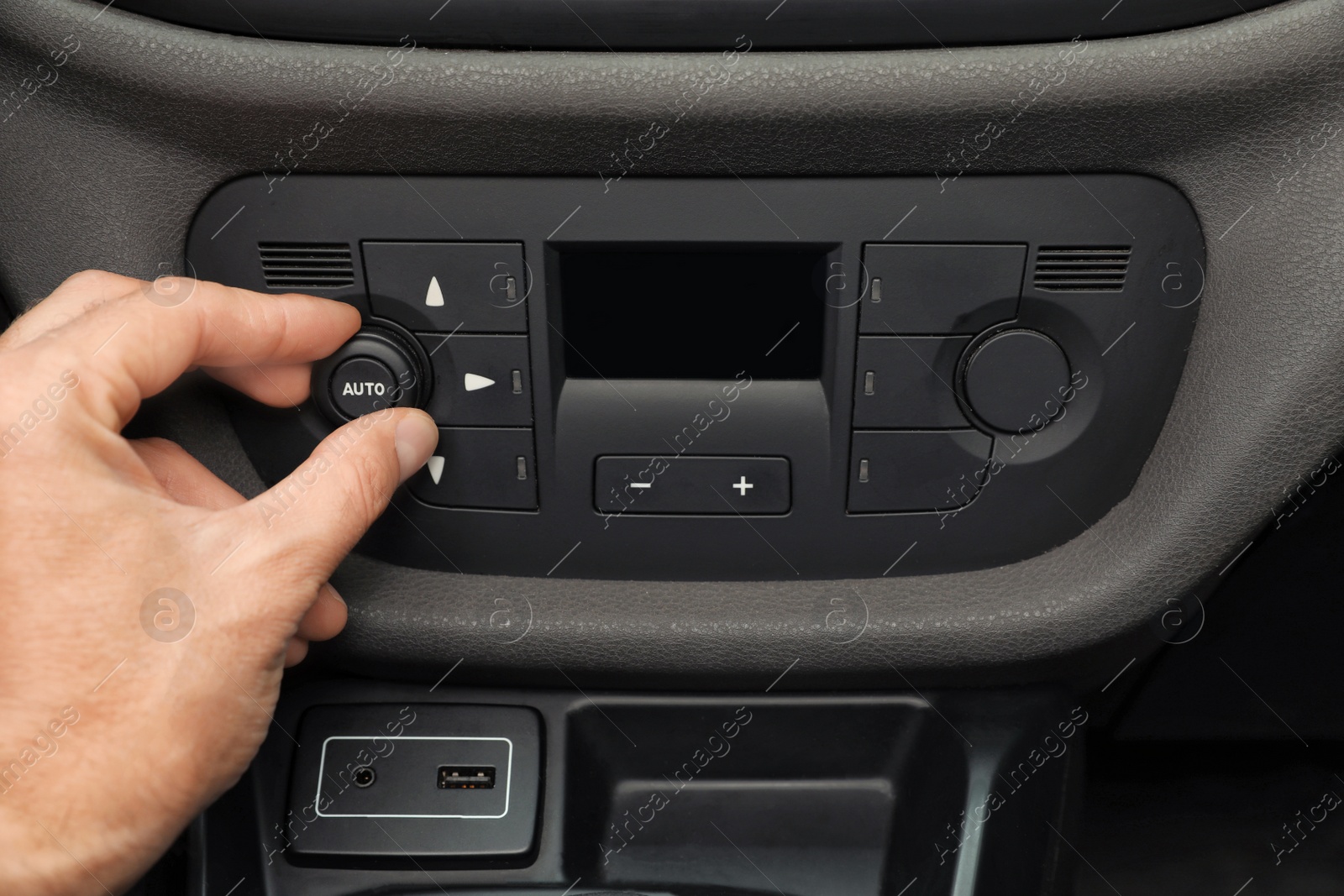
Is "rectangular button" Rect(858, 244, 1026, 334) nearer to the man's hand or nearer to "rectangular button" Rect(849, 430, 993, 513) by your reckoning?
"rectangular button" Rect(849, 430, 993, 513)

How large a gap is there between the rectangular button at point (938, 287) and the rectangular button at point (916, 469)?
0.08 meters

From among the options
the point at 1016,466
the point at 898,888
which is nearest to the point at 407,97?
the point at 1016,466

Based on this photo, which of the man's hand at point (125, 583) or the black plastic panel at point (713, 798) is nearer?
the man's hand at point (125, 583)

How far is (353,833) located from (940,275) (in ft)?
2.08

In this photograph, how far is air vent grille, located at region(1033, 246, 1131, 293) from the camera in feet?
2.35

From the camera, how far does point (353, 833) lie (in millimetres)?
826

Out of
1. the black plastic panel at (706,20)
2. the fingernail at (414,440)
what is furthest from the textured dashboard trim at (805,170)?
the fingernail at (414,440)

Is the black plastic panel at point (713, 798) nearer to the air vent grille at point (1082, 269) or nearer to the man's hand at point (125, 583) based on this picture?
the man's hand at point (125, 583)

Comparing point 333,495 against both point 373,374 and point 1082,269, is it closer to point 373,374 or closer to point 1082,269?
point 373,374

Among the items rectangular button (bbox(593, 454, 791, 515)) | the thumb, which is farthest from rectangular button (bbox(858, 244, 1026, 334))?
the thumb

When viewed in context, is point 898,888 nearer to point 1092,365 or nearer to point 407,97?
point 1092,365

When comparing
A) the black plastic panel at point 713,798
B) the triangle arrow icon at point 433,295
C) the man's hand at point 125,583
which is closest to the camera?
the man's hand at point 125,583

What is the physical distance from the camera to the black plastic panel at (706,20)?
64 cm

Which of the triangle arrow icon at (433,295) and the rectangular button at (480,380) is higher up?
the triangle arrow icon at (433,295)
